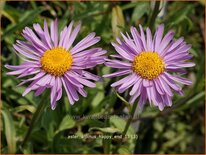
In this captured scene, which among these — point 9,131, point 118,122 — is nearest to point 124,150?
point 118,122

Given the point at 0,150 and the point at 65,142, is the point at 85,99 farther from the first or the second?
the point at 0,150

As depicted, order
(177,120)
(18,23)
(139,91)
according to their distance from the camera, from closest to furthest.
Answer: (139,91) → (18,23) → (177,120)

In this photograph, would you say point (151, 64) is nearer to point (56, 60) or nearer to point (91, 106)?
point (56, 60)

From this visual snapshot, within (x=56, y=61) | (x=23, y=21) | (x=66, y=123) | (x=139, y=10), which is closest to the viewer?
(x=56, y=61)

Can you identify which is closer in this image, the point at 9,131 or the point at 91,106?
the point at 9,131

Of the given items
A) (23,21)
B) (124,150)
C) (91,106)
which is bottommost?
(124,150)

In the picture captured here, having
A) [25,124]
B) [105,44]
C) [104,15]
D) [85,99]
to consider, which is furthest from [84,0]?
[25,124]

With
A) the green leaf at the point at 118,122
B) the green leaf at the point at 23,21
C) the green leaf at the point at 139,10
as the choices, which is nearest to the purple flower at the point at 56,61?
the green leaf at the point at 118,122
